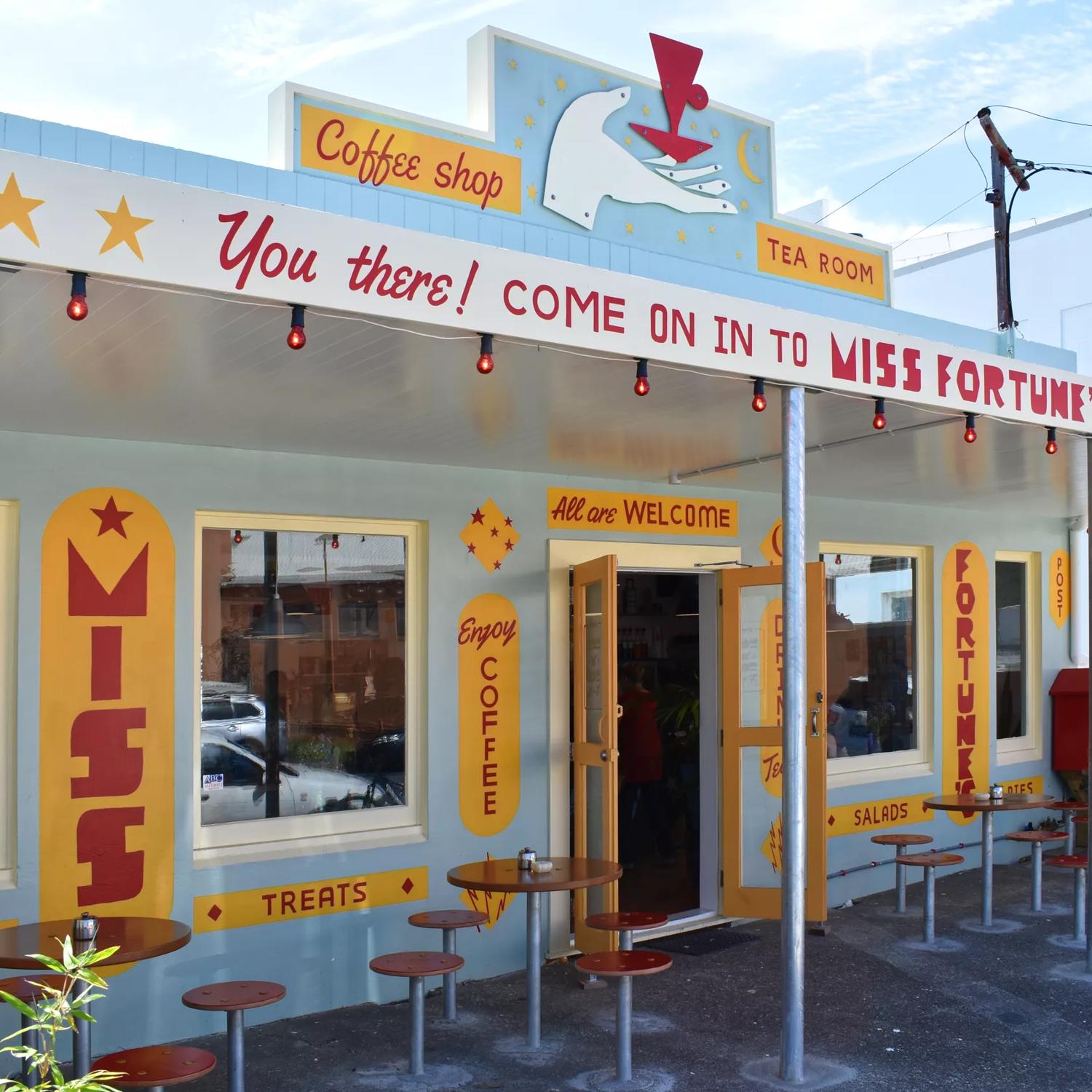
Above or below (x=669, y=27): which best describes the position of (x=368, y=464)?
below

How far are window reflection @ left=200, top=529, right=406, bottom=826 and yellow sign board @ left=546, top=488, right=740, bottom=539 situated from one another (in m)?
1.05

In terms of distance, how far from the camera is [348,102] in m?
5.70

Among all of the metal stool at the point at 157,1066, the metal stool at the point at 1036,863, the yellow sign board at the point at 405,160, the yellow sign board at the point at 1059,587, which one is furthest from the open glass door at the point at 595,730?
the yellow sign board at the point at 1059,587

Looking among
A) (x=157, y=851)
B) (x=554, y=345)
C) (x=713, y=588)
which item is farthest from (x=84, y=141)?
(x=713, y=588)

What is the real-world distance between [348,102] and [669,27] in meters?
2.10

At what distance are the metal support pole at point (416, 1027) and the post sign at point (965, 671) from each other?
551cm

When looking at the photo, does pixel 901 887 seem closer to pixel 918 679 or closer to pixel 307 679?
pixel 918 679

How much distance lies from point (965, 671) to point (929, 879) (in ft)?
8.69

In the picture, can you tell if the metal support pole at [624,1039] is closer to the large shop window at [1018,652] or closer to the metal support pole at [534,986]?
the metal support pole at [534,986]

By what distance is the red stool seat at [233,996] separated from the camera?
436 centimetres

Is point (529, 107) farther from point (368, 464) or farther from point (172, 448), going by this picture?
point (172, 448)

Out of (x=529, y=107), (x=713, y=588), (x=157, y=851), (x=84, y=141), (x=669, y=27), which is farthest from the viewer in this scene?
(x=713, y=588)

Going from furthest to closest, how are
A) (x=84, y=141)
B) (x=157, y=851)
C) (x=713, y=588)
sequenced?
(x=713, y=588)
(x=157, y=851)
(x=84, y=141)

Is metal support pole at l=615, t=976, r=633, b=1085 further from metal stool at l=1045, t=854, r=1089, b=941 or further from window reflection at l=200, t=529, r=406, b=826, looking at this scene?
metal stool at l=1045, t=854, r=1089, b=941
